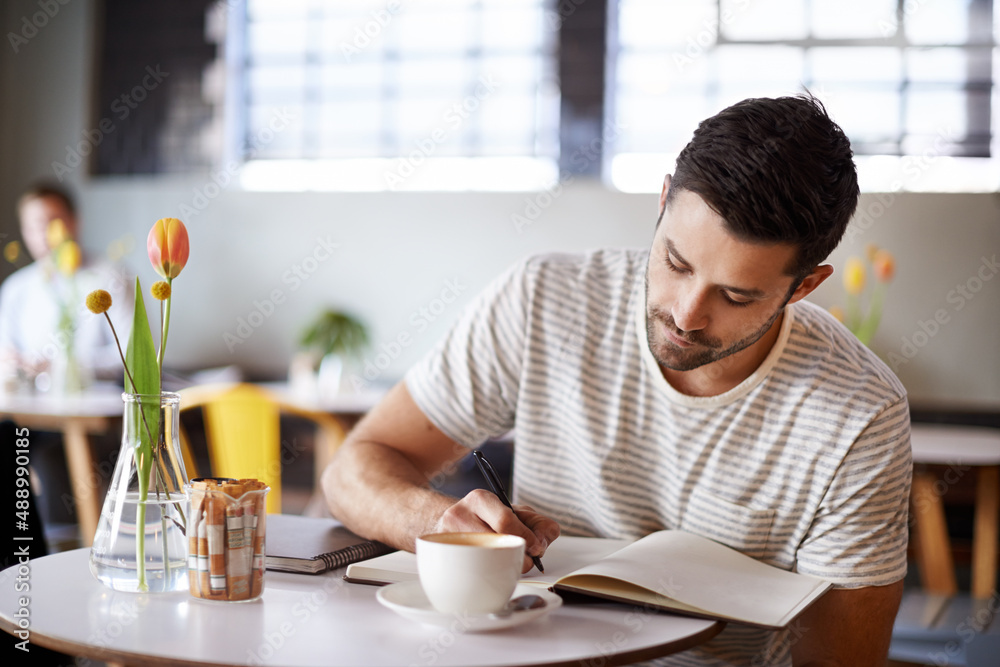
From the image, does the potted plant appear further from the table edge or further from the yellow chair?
the table edge

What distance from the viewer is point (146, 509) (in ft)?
2.96

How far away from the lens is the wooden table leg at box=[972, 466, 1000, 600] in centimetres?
319

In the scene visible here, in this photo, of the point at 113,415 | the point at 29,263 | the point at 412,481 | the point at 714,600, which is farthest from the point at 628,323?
the point at 29,263

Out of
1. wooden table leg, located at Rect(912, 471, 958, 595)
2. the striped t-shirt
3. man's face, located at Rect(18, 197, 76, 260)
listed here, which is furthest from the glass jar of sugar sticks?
man's face, located at Rect(18, 197, 76, 260)

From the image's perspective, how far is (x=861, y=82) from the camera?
13.8ft

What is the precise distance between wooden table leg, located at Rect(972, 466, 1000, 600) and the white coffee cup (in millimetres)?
2884

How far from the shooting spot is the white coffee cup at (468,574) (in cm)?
80

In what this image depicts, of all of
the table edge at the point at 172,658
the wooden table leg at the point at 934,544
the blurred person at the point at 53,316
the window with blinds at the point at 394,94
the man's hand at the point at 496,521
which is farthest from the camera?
the window with blinds at the point at 394,94

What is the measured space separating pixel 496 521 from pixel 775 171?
509mm

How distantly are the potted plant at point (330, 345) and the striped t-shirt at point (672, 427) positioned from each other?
262cm

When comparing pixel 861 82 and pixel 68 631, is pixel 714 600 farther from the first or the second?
pixel 861 82

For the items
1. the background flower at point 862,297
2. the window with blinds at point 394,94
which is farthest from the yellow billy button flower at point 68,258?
the background flower at point 862,297

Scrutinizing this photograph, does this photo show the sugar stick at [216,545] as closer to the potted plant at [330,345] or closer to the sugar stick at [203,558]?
the sugar stick at [203,558]

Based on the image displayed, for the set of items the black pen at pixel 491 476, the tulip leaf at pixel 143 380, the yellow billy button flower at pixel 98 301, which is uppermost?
the yellow billy button flower at pixel 98 301
